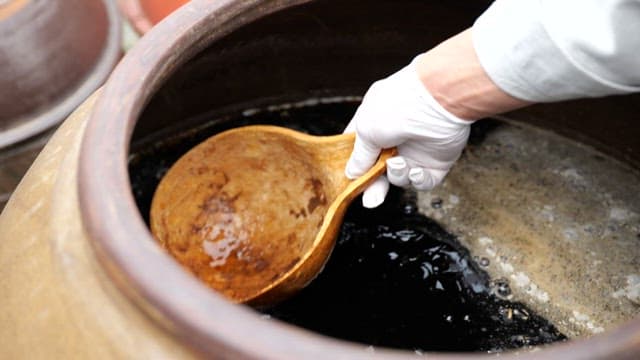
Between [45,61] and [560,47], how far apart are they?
80cm

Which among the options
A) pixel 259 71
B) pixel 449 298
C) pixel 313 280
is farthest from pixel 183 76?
pixel 449 298

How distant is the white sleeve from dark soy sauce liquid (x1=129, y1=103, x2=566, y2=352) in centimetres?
39

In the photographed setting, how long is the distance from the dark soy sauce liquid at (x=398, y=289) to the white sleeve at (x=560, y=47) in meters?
0.39

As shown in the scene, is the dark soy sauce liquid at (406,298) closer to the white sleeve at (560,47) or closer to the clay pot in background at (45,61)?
the white sleeve at (560,47)

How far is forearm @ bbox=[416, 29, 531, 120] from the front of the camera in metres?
0.88

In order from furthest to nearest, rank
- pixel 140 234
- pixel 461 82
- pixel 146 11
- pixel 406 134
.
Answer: pixel 146 11, pixel 406 134, pixel 461 82, pixel 140 234

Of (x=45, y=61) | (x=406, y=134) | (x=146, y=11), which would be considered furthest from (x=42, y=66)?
(x=406, y=134)

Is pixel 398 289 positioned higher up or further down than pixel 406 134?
further down

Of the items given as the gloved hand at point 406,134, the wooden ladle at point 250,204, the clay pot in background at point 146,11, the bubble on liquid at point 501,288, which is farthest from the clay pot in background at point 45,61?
the bubble on liquid at point 501,288

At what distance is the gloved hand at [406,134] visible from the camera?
0.98 meters

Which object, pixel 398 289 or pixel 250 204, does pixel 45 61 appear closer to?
pixel 250 204

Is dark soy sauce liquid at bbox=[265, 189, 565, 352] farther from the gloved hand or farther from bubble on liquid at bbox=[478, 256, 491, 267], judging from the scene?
the gloved hand

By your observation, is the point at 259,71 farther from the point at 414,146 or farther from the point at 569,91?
the point at 569,91

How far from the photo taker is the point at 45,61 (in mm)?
1218
